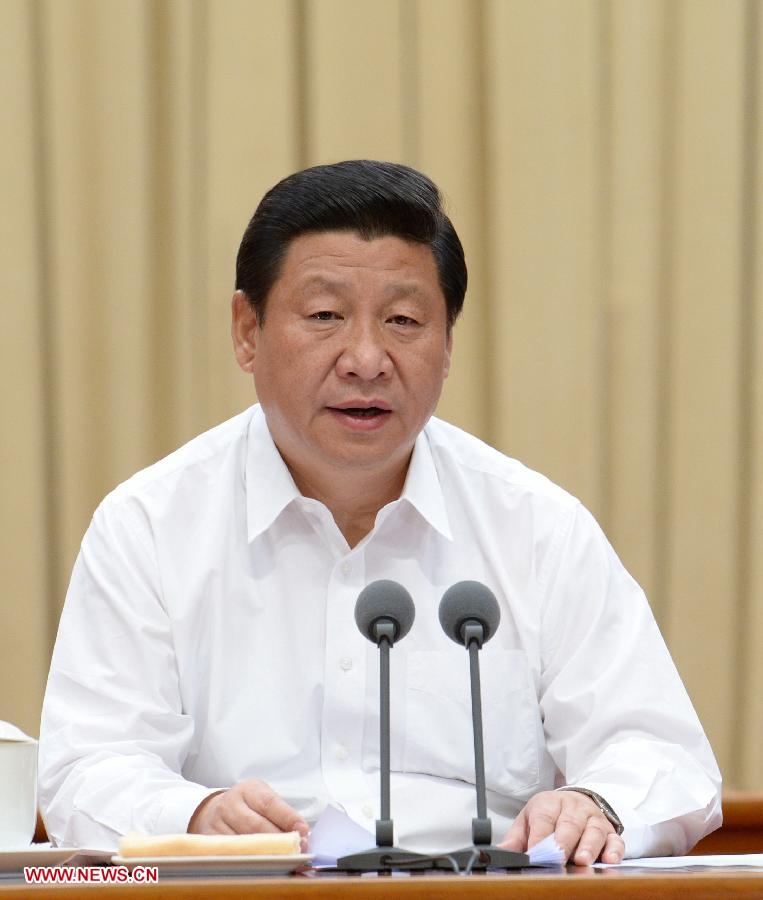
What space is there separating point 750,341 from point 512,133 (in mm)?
775

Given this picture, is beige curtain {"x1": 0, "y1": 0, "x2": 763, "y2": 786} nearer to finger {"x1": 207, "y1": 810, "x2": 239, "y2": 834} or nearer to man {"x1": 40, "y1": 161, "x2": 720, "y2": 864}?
man {"x1": 40, "y1": 161, "x2": 720, "y2": 864}

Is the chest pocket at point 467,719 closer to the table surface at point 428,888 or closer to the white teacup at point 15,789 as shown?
the white teacup at point 15,789

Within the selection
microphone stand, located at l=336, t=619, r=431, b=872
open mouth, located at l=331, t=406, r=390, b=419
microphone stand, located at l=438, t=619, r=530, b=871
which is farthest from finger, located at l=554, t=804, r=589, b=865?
open mouth, located at l=331, t=406, r=390, b=419

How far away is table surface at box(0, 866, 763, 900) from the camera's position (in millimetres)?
1082

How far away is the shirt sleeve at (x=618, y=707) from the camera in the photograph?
180 cm

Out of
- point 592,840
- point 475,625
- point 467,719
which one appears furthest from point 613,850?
point 467,719

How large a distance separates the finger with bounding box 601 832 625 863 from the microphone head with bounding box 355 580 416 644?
0.34 meters

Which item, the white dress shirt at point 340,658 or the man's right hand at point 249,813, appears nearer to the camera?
the man's right hand at point 249,813

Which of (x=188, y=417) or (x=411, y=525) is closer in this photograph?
(x=411, y=525)

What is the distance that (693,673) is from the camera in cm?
321

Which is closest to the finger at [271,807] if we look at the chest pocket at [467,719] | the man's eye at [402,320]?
the chest pocket at [467,719]

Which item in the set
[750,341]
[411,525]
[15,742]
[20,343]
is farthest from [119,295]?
[15,742]

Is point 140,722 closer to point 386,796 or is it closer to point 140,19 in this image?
point 386,796

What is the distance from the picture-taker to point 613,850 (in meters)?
1.53
